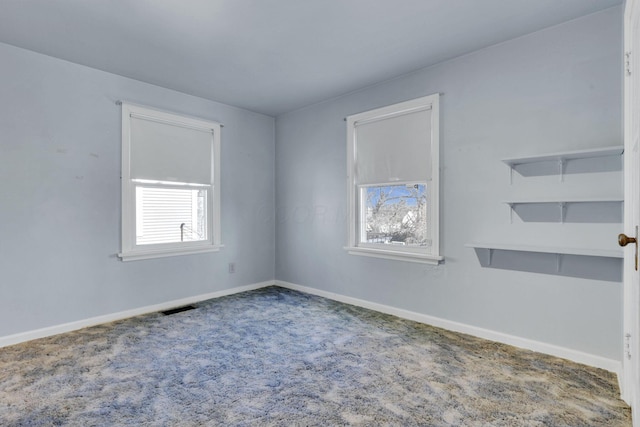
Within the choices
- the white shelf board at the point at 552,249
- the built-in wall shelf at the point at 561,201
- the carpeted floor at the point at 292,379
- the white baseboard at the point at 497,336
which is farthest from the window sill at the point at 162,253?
the built-in wall shelf at the point at 561,201

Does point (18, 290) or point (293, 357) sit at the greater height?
point (18, 290)

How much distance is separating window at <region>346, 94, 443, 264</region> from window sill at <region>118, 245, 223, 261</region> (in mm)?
1757

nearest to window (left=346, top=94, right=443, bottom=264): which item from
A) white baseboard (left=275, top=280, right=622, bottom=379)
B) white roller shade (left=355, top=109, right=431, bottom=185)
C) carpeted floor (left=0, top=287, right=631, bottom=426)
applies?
white roller shade (left=355, top=109, right=431, bottom=185)

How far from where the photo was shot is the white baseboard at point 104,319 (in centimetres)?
285

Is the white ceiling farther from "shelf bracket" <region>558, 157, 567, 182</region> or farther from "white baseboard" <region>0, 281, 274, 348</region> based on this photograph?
"white baseboard" <region>0, 281, 274, 348</region>

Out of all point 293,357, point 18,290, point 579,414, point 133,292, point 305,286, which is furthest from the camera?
point 305,286

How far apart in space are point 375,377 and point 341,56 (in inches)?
103

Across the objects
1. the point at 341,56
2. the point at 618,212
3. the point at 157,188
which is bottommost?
the point at 618,212

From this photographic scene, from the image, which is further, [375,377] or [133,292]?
[133,292]

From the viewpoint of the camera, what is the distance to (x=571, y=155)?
2359mm

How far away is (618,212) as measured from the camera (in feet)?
7.50

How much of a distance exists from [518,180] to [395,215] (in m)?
1.25

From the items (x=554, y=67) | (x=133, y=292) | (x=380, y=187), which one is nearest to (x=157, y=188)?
(x=133, y=292)

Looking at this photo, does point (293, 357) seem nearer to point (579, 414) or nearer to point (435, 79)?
point (579, 414)
